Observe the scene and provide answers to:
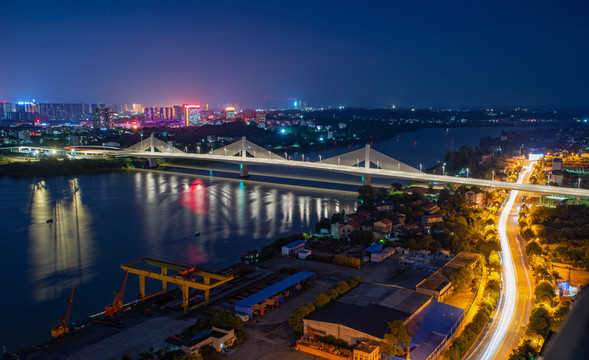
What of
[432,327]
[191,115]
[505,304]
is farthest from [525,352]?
[191,115]

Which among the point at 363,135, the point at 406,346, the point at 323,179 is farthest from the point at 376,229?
the point at 363,135

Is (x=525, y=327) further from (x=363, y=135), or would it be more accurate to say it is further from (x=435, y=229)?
(x=363, y=135)

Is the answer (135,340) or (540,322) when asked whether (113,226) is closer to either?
(135,340)

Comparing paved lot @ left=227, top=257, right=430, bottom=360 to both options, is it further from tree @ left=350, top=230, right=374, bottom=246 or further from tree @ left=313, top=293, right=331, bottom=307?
tree @ left=350, top=230, right=374, bottom=246

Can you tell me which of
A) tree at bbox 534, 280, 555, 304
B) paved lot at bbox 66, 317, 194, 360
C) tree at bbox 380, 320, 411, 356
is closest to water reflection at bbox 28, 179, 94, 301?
paved lot at bbox 66, 317, 194, 360

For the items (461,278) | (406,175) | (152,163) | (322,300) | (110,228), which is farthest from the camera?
(152,163)

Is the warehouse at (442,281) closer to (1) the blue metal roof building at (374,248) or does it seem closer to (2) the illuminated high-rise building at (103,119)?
(1) the blue metal roof building at (374,248)

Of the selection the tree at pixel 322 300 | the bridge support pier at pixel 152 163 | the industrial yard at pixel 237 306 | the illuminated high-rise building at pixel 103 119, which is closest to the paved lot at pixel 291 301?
the industrial yard at pixel 237 306
